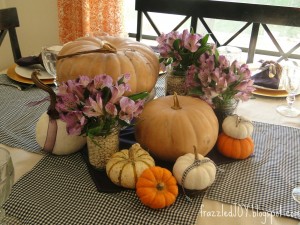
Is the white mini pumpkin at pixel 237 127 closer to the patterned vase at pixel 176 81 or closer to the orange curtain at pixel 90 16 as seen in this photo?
the patterned vase at pixel 176 81

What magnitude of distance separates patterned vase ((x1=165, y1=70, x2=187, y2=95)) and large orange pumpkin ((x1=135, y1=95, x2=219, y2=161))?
173mm

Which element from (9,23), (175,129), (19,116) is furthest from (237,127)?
(9,23)

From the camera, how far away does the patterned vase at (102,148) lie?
70 cm

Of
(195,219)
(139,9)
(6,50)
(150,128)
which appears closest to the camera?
(195,219)

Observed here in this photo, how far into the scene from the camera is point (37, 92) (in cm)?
A: 114

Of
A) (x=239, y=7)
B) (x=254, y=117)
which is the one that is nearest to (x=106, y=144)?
(x=254, y=117)

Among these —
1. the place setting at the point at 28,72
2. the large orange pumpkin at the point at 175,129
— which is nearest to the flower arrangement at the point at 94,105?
the large orange pumpkin at the point at 175,129

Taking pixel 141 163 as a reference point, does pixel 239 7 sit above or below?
above

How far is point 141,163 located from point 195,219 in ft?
0.50

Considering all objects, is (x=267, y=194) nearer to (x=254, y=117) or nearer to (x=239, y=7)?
(x=254, y=117)

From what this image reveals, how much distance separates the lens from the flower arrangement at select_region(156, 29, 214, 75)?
88 cm

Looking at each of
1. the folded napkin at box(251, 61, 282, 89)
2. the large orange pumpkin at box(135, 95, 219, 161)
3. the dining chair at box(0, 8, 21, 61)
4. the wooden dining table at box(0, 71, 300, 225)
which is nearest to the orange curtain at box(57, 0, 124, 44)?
the dining chair at box(0, 8, 21, 61)

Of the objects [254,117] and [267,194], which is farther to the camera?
[254,117]

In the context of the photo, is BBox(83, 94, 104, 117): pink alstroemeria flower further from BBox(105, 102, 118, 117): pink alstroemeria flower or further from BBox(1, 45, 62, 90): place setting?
BBox(1, 45, 62, 90): place setting
